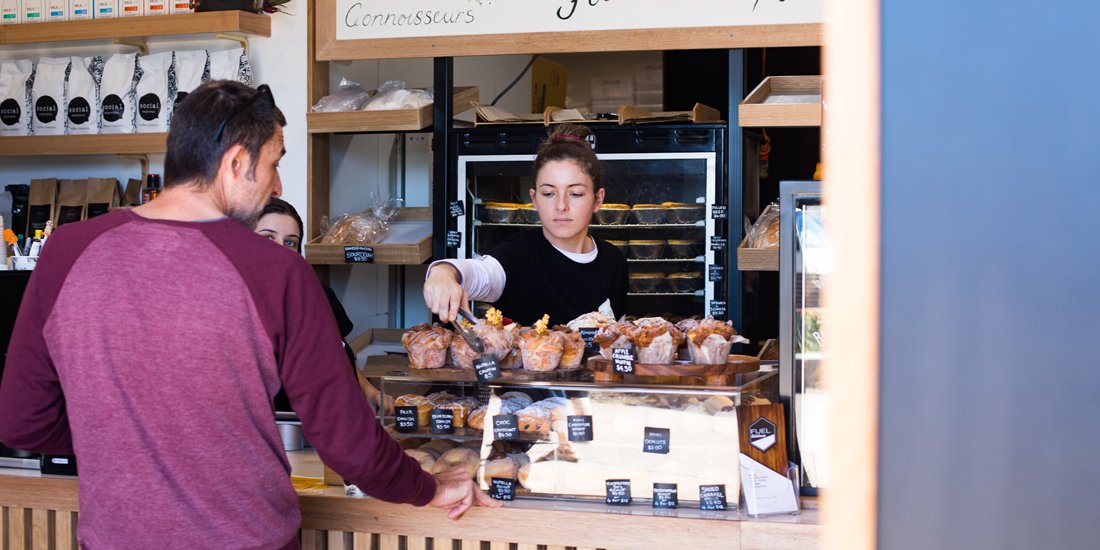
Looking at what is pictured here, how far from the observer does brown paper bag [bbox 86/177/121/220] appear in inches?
169

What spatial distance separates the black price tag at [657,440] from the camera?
6.11 ft

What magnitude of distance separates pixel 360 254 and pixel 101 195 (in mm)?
1253

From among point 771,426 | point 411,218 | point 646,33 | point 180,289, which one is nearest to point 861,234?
point 180,289

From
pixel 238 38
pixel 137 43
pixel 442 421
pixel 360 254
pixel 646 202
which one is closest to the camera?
pixel 442 421

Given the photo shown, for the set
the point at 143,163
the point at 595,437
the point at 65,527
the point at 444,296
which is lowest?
the point at 65,527

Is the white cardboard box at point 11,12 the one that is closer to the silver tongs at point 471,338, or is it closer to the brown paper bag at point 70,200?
the brown paper bag at point 70,200

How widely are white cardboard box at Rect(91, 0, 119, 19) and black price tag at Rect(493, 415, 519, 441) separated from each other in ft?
10.1

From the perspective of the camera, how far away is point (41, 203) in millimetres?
4316

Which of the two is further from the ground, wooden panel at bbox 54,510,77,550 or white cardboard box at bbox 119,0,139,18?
white cardboard box at bbox 119,0,139,18

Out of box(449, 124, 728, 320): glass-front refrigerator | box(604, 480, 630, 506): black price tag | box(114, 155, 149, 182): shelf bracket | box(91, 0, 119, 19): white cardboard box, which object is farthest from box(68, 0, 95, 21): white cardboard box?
box(604, 480, 630, 506): black price tag

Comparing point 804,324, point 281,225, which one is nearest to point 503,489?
point 804,324

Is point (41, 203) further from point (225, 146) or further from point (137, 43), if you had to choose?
point (225, 146)

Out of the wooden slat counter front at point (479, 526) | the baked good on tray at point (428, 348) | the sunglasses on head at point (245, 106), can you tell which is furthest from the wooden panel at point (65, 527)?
the sunglasses on head at point (245, 106)

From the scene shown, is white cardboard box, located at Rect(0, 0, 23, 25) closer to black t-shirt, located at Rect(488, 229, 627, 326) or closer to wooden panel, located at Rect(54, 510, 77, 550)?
black t-shirt, located at Rect(488, 229, 627, 326)
